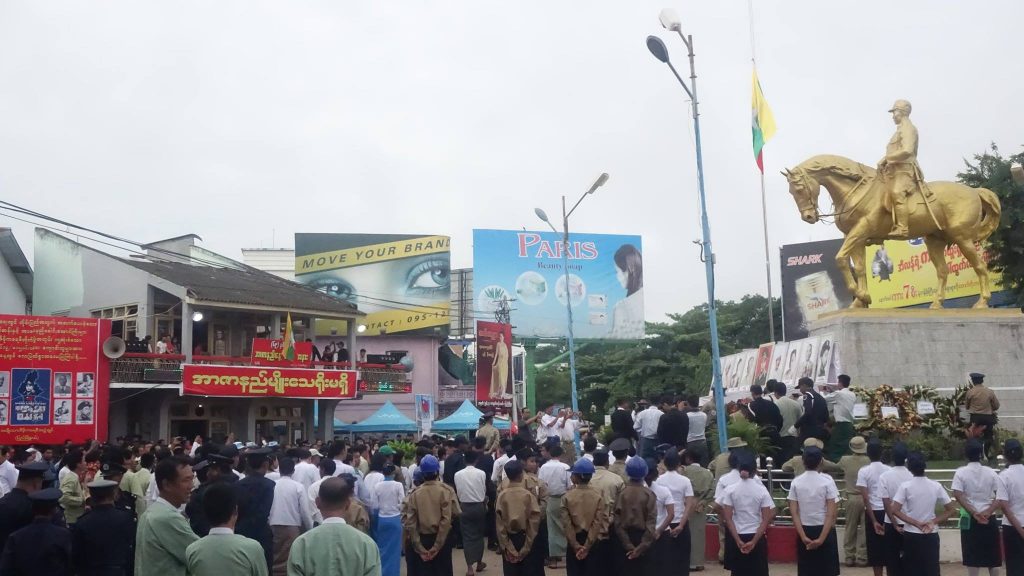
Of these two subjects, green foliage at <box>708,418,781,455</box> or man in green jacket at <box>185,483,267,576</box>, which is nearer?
man in green jacket at <box>185,483,267,576</box>

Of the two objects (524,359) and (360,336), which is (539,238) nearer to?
(524,359)

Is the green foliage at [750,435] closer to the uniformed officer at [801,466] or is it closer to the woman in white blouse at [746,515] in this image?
the uniformed officer at [801,466]

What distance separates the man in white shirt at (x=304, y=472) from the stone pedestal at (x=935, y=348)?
11.2 m

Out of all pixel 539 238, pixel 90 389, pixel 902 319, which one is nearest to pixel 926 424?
pixel 902 319

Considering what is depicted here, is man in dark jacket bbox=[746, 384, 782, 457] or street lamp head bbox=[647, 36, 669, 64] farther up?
street lamp head bbox=[647, 36, 669, 64]

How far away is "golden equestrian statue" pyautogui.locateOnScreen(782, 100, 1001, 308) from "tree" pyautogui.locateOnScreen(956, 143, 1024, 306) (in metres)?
9.26

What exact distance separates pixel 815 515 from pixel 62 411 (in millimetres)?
19347

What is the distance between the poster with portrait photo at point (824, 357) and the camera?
733 inches

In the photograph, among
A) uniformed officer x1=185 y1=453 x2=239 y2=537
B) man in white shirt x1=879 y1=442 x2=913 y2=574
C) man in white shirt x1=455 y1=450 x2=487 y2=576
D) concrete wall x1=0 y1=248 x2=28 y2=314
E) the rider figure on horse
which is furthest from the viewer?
concrete wall x1=0 y1=248 x2=28 y2=314

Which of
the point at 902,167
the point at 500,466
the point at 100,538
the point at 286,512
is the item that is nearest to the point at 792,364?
the point at 902,167

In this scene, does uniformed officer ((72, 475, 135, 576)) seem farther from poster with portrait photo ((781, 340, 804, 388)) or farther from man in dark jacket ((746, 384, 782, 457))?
poster with portrait photo ((781, 340, 804, 388))

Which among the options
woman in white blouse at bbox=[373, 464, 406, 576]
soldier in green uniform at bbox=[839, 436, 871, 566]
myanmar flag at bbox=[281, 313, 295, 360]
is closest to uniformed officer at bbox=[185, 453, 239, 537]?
woman in white blouse at bbox=[373, 464, 406, 576]

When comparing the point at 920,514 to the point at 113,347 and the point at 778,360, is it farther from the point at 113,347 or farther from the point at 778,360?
the point at 113,347

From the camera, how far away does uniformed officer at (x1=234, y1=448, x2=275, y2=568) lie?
28.0 ft
